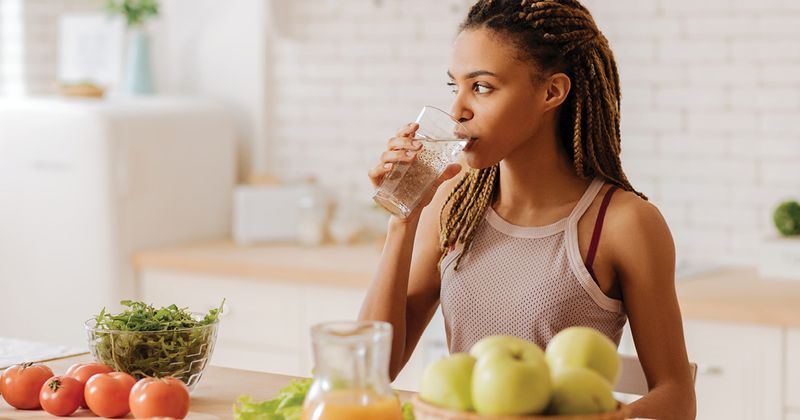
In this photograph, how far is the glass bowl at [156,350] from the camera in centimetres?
182

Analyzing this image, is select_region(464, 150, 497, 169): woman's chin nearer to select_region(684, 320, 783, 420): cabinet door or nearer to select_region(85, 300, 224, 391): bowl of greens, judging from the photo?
select_region(85, 300, 224, 391): bowl of greens

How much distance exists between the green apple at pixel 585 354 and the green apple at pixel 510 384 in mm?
63

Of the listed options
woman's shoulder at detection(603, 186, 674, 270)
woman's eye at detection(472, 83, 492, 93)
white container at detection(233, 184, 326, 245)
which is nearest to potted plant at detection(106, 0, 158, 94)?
white container at detection(233, 184, 326, 245)

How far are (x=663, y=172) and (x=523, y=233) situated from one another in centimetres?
169

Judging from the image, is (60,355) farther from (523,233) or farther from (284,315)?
(284,315)

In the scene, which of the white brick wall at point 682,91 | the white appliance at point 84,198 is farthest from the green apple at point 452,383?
the white appliance at point 84,198

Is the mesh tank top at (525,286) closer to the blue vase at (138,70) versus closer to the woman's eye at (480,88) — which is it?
the woman's eye at (480,88)

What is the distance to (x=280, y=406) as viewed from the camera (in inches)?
61.1

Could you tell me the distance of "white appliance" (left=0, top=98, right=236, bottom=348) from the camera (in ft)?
13.0

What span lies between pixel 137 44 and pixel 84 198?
0.76 meters

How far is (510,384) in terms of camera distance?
1228 millimetres

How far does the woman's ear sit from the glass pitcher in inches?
35.1

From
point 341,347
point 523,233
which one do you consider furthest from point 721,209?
point 341,347

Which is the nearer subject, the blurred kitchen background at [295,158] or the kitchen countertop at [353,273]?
the kitchen countertop at [353,273]
